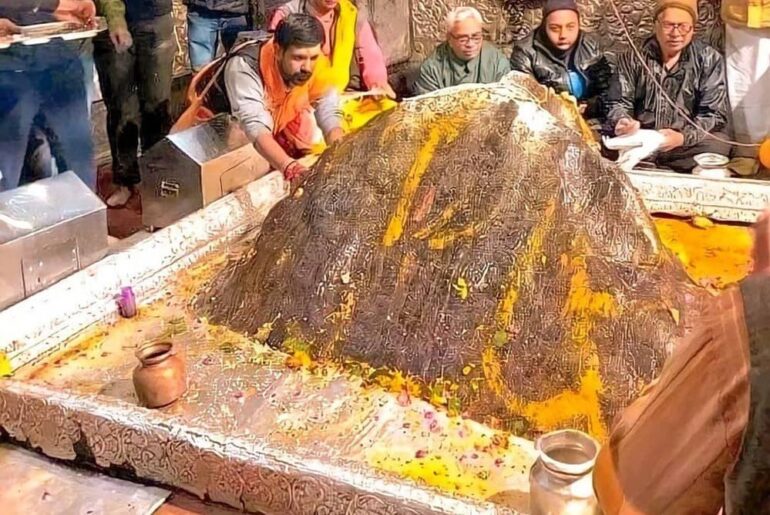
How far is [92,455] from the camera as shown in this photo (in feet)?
7.89

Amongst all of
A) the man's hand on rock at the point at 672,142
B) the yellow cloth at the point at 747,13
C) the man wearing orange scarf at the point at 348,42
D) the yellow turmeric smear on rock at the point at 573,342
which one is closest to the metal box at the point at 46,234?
the man wearing orange scarf at the point at 348,42

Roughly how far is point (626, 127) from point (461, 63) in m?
0.95

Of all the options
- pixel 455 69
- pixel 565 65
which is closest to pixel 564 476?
pixel 455 69

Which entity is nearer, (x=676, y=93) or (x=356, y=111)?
(x=356, y=111)

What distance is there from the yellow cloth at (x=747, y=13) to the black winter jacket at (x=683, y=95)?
208 mm

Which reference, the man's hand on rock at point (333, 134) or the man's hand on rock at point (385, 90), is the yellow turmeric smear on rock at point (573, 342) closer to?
the man's hand on rock at point (333, 134)

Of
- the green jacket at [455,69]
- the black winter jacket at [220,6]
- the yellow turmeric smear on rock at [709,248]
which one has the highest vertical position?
the black winter jacket at [220,6]

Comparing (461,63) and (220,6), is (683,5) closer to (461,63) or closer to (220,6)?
(461,63)

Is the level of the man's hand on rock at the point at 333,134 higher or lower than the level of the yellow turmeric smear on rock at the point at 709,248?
higher

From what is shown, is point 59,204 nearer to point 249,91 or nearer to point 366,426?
point 249,91

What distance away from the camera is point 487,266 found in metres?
2.68

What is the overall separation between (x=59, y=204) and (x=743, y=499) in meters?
2.99

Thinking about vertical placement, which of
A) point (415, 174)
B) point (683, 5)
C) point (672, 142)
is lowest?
point (672, 142)

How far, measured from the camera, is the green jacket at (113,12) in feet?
14.4
